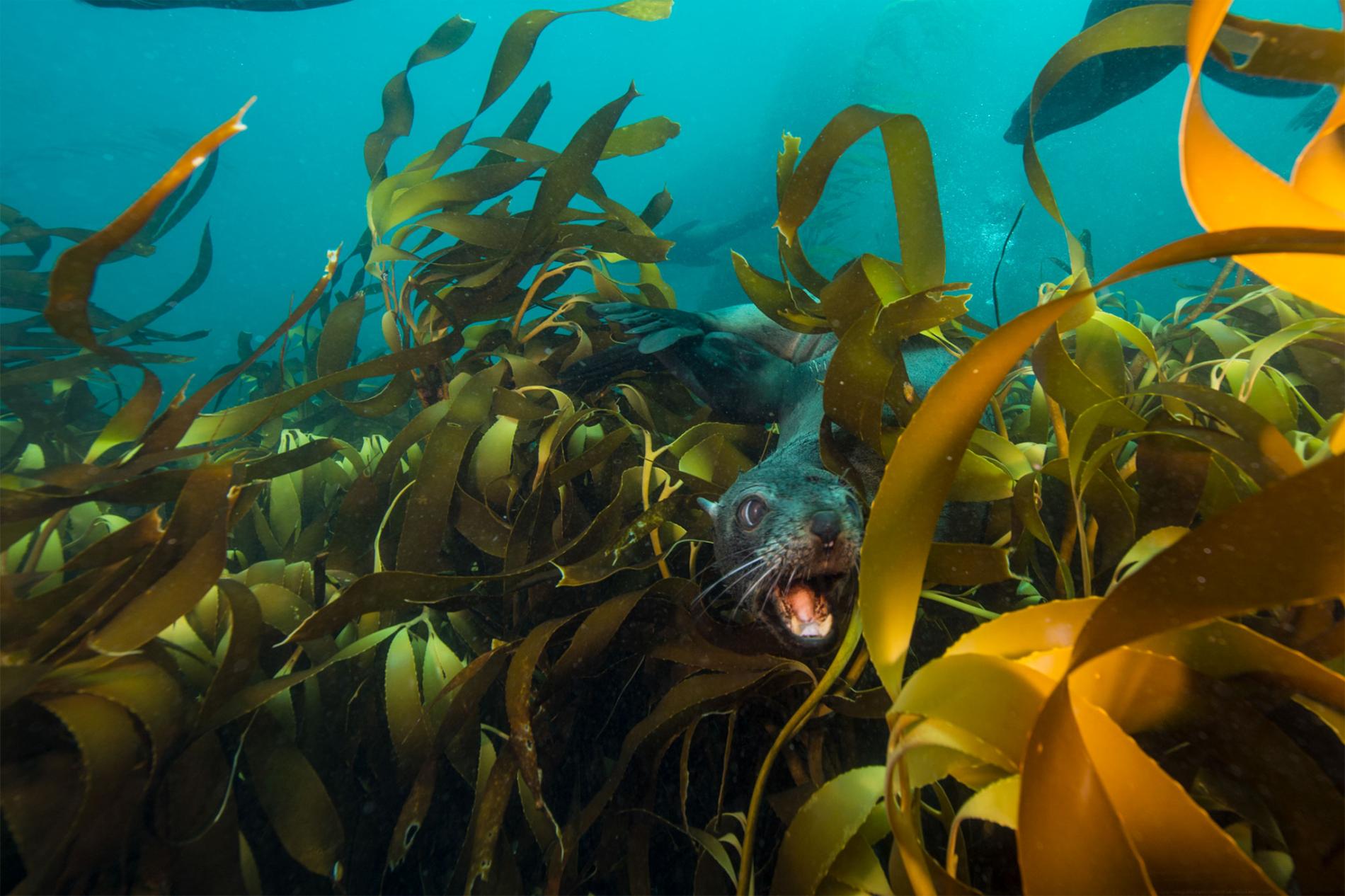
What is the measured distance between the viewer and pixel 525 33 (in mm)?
2840

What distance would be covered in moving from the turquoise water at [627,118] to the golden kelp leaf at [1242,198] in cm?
472

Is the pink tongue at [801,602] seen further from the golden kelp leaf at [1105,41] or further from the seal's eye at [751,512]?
the golden kelp leaf at [1105,41]

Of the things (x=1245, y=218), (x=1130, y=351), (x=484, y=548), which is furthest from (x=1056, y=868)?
(x=1130, y=351)

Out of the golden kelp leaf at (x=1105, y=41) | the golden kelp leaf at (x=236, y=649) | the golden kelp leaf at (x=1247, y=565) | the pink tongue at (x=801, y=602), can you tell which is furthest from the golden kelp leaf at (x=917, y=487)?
the golden kelp leaf at (x=236, y=649)

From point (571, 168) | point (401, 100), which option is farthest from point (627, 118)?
point (571, 168)

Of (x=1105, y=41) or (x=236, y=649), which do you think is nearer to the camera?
(x=236, y=649)

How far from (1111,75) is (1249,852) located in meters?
6.79

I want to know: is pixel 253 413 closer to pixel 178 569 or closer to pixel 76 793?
pixel 178 569

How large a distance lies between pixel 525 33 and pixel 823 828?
353 cm

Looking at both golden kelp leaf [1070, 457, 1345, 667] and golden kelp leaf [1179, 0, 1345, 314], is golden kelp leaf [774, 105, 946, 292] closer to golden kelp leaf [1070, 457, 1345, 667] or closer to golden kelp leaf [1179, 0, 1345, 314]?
golden kelp leaf [1179, 0, 1345, 314]

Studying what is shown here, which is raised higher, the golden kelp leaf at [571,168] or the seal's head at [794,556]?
the golden kelp leaf at [571,168]

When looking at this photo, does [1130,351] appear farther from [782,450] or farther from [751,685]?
[751,685]

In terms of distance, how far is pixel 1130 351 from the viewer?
11.0 feet

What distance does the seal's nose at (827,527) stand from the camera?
139 cm
